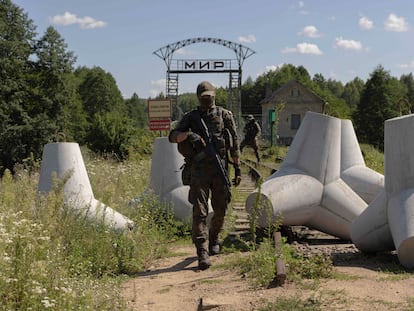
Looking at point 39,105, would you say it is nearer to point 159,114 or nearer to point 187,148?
point 159,114

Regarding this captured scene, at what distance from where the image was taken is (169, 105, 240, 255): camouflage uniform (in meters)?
5.94

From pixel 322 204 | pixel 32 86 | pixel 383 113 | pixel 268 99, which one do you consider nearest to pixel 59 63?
pixel 32 86

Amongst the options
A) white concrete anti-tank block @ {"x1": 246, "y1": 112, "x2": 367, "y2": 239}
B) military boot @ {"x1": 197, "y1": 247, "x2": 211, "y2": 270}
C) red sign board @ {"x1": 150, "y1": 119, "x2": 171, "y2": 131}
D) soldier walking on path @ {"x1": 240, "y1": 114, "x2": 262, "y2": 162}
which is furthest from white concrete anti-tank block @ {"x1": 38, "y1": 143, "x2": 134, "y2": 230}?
soldier walking on path @ {"x1": 240, "y1": 114, "x2": 262, "y2": 162}

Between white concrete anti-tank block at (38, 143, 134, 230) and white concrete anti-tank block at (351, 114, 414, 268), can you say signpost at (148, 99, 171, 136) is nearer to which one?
white concrete anti-tank block at (38, 143, 134, 230)

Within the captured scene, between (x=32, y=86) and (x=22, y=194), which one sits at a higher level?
(x=32, y=86)

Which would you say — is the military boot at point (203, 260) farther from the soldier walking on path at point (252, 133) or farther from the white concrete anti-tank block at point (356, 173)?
Answer: the soldier walking on path at point (252, 133)

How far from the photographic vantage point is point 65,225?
18.7 ft

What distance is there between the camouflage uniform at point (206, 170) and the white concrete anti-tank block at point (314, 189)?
2.55 feet

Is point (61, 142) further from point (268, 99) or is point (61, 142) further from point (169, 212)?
point (268, 99)

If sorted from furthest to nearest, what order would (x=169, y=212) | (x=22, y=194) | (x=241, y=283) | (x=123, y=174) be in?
1. (x=123, y=174)
2. (x=169, y=212)
3. (x=22, y=194)
4. (x=241, y=283)

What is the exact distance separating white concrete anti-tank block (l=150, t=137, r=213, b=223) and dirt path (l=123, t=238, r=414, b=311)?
2.00 m

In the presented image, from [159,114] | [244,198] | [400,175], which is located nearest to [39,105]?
[159,114]

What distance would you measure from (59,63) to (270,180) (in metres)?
34.6

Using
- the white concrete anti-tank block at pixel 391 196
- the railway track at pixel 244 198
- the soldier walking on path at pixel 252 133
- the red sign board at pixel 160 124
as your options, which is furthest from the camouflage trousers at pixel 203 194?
the soldier walking on path at pixel 252 133
